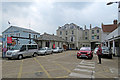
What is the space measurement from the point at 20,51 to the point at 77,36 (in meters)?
31.0

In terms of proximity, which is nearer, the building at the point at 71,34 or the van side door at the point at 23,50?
the van side door at the point at 23,50

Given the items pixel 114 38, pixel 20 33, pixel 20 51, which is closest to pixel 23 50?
pixel 20 51

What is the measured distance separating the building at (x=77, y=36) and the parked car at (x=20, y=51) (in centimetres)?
2720

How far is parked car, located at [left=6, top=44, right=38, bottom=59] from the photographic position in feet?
39.4

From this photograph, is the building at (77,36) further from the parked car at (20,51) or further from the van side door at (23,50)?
the van side door at (23,50)

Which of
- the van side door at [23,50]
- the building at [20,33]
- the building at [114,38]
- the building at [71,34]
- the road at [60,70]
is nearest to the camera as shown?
the road at [60,70]

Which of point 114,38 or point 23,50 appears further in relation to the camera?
point 114,38

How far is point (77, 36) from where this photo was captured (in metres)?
40.3

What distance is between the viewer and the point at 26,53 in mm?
13758

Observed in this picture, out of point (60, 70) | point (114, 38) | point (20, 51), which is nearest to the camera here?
point (60, 70)

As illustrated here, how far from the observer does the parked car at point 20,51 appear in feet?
39.4

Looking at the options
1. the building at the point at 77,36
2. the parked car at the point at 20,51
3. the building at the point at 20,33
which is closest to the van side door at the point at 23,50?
the parked car at the point at 20,51

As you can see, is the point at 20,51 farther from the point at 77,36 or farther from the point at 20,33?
the point at 77,36

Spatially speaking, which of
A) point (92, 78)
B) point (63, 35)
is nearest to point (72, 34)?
point (63, 35)
